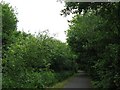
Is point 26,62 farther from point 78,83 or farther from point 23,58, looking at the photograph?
point 78,83

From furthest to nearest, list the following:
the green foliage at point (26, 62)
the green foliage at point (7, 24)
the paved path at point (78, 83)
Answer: the paved path at point (78, 83) → the green foliage at point (7, 24) → the green foliage at point (26, 62)

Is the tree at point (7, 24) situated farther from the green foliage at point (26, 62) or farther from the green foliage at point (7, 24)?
the green foliage at point (26, 62)

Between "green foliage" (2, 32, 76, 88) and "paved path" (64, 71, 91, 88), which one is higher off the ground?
"green foliage" (2, 32, 76, 88)

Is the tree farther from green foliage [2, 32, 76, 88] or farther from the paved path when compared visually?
the paved path

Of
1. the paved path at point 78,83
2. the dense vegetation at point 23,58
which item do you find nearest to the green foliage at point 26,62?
the dense vegetation at point 23,58

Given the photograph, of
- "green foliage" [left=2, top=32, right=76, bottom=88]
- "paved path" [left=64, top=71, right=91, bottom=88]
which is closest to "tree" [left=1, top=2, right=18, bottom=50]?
"green foliage" [left=2, top=32, right=76, bottom=88]

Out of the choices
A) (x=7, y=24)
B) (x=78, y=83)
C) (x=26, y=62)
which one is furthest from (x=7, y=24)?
(x=78, y=83)

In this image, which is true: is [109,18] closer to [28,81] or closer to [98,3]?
[98,3]

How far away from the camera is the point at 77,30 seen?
38625 millimetres

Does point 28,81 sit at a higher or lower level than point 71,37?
lower

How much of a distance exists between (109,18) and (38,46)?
1044 cm

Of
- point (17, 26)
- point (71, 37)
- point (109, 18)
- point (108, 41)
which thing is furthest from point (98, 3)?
point (71, 37)

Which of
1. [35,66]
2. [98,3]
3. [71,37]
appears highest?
[71,37]

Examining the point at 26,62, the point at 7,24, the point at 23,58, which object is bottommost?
the point at 26,62
